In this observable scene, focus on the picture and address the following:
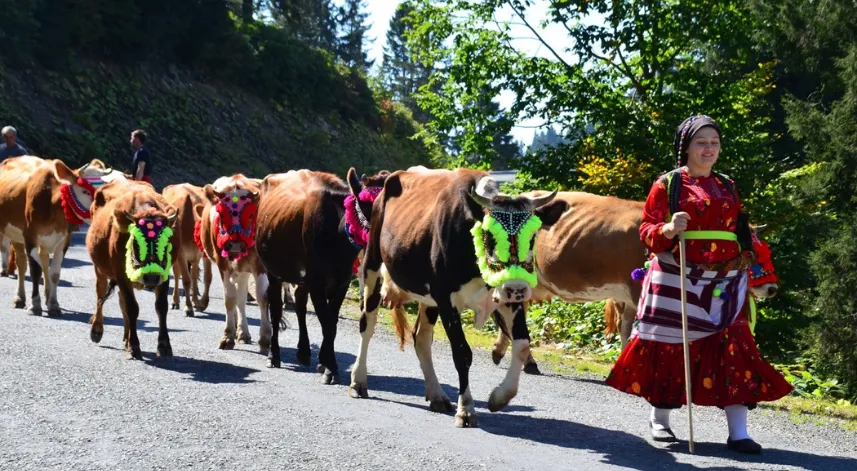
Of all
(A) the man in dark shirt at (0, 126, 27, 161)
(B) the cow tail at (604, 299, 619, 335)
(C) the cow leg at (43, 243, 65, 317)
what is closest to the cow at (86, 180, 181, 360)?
(C) the cow leg at (43, 243, 65, 317)

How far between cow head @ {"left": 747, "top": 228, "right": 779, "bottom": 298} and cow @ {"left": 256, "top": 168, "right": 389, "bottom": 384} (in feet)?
12.4

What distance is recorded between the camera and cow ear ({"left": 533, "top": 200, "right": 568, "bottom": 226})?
8234mm

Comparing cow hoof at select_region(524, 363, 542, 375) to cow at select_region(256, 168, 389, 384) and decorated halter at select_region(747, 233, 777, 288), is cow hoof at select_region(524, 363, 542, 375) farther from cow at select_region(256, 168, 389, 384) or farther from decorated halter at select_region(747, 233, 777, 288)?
decorated halter at select_region(747, 233, 777, 288)

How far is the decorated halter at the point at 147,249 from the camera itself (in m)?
10.5

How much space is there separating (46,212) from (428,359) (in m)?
6.86

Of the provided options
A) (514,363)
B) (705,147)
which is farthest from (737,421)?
(705,147)

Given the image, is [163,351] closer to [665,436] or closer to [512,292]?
[512,292]

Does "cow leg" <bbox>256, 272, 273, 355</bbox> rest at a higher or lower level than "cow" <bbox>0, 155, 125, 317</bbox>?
lower

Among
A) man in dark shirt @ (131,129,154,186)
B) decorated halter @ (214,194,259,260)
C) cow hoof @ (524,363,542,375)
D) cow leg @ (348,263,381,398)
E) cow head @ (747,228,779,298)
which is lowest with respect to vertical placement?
cow hoof @ (524,363,542,375)

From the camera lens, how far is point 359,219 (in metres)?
10.2

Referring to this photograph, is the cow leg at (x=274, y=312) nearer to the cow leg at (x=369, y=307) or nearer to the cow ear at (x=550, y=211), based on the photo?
the cow leg at (x=369, y=307)

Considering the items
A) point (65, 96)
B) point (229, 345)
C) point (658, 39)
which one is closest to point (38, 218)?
point (229, 345)

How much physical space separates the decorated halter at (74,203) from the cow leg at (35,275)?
83 centimetres

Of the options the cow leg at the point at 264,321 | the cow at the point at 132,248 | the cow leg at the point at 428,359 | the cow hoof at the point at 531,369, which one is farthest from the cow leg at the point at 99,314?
the cow hoof at the point at 531,369
